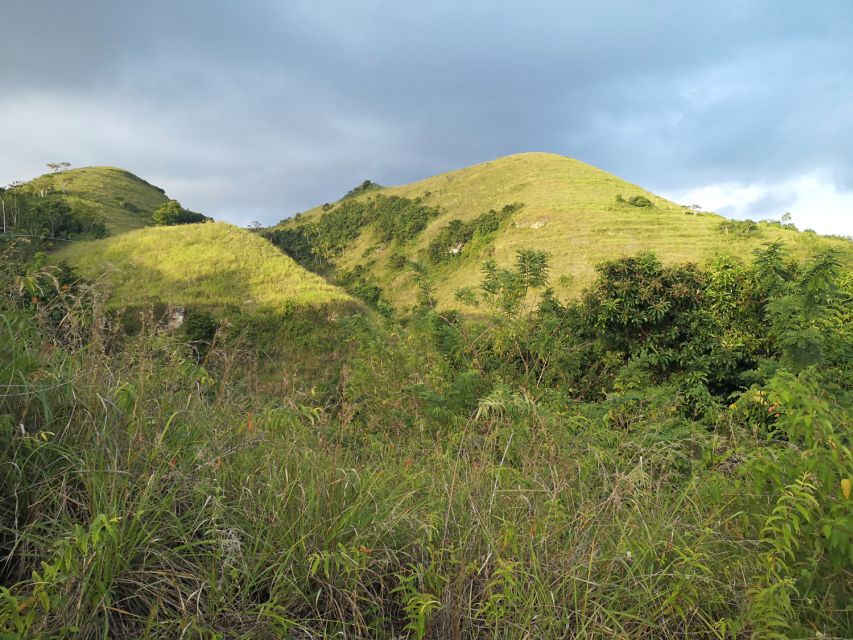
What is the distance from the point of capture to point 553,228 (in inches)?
2044

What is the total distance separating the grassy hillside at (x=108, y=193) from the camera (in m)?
57.5

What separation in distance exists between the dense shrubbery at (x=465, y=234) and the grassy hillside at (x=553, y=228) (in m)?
1.01

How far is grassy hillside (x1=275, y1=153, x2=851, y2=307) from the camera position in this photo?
39.8 metres

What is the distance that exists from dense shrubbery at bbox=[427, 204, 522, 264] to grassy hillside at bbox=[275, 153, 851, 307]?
1.01m

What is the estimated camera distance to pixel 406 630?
1.95 m

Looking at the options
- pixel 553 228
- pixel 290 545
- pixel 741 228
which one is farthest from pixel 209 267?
pixel 741 228

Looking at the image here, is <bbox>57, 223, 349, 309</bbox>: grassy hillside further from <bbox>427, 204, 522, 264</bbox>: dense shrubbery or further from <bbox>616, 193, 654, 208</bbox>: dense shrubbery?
<bbox>616, 193, 654, 208</bbox>: dense shrubbery

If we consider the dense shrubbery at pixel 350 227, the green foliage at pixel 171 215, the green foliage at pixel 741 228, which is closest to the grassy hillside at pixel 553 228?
the green foliage at pixel 741 228

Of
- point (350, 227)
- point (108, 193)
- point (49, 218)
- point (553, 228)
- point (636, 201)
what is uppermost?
point (636, 201)

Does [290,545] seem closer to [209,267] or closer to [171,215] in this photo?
[209,267]

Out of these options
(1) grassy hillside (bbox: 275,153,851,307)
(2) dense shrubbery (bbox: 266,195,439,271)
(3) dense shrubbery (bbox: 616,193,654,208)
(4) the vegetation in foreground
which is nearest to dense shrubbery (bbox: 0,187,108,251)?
(2) dense shrubbery (bbox: 266,195,439,271)

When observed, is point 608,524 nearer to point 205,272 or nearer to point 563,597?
point 563,597

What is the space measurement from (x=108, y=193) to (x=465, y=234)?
52015mm

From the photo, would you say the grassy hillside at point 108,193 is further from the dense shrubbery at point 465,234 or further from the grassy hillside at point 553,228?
the dense shrubbery at point 465,234
